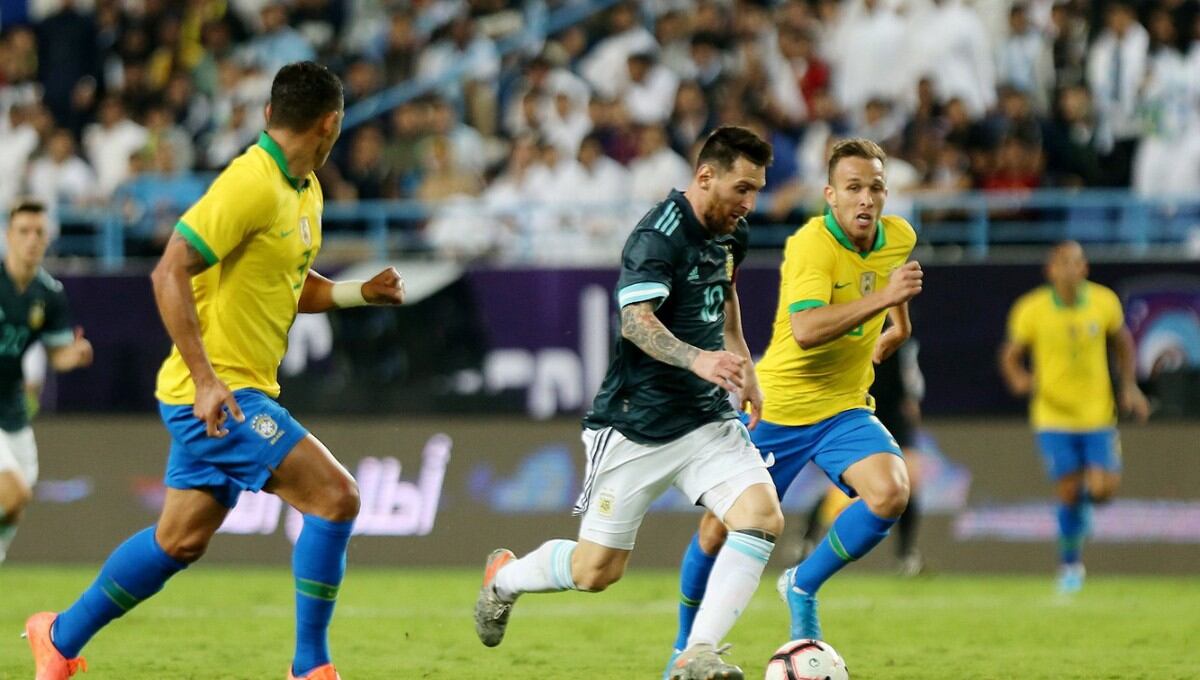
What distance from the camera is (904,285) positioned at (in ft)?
23.2

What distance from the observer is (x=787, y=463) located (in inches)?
334

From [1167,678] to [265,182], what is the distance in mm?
4500

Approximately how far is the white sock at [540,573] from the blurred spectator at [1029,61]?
398 inches

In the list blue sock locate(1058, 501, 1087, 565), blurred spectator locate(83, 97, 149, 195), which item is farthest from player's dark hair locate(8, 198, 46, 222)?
blue sock locate(1058, 501, 1087, 565)

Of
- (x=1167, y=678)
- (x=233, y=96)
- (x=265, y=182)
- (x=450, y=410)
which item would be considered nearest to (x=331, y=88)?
(x=265, y=182)

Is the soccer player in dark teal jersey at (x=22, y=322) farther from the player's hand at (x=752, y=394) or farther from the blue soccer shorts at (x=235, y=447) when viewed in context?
the player's hand at (x=752, y=394)

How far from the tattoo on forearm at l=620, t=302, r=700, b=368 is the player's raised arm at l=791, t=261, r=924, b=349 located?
0.88 metres

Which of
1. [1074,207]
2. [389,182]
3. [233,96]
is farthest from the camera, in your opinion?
[233,96]

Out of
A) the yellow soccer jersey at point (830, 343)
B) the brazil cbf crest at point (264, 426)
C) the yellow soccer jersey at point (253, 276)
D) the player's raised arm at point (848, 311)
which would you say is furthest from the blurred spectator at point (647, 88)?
the brazil cbf crest at point (264, 426)

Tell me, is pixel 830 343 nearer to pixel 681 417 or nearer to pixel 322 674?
pixel 681 417

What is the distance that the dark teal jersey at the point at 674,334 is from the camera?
7.05 m

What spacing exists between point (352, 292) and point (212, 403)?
3.49 feet

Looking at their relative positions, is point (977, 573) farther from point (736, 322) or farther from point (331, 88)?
point (331, 88)

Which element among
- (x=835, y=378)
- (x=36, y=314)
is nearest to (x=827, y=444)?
(x=835, y=378)
